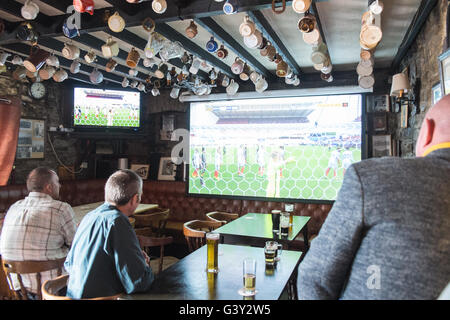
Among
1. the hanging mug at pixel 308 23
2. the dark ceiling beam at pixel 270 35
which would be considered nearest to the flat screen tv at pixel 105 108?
the dark ceiling beam at pixel 270 35

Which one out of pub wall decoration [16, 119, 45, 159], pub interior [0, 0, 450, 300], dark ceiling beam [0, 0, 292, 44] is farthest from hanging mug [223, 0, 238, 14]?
pub wall decoration [16, 119, 45, 159]

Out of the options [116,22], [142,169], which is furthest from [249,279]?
[142,169]

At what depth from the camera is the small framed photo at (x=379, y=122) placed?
5.44m

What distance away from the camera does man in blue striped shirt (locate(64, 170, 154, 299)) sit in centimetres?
171

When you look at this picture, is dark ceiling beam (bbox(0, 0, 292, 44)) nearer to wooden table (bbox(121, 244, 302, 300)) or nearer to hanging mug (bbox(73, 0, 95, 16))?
hanging mug (bbox(73, 0, 95, 16))

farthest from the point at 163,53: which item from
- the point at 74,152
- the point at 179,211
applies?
the point at 74,152

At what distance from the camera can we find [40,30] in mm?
3473

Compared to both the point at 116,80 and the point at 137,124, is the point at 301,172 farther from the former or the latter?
the point at 116,80

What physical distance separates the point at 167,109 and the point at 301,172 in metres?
2.95

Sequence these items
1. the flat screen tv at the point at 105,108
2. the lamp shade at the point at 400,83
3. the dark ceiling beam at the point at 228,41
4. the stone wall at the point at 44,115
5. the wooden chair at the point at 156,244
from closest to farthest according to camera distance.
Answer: the wooden chair at the point at 156,244, the dark ceiling beam at the point at 228,41, the lamp shade at the point at 400,83, the stone wall at the point at 44,115, the flat screen tv at the point at 105,108

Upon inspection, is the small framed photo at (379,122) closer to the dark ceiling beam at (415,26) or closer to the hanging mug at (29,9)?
the dark ceiling beam at (415,26)

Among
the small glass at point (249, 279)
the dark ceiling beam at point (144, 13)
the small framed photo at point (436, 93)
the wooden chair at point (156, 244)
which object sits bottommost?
the wooden chair at point (156, 244)

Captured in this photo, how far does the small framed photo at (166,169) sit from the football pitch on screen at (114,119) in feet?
2.97

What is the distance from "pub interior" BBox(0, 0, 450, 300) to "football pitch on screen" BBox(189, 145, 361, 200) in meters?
0.02
